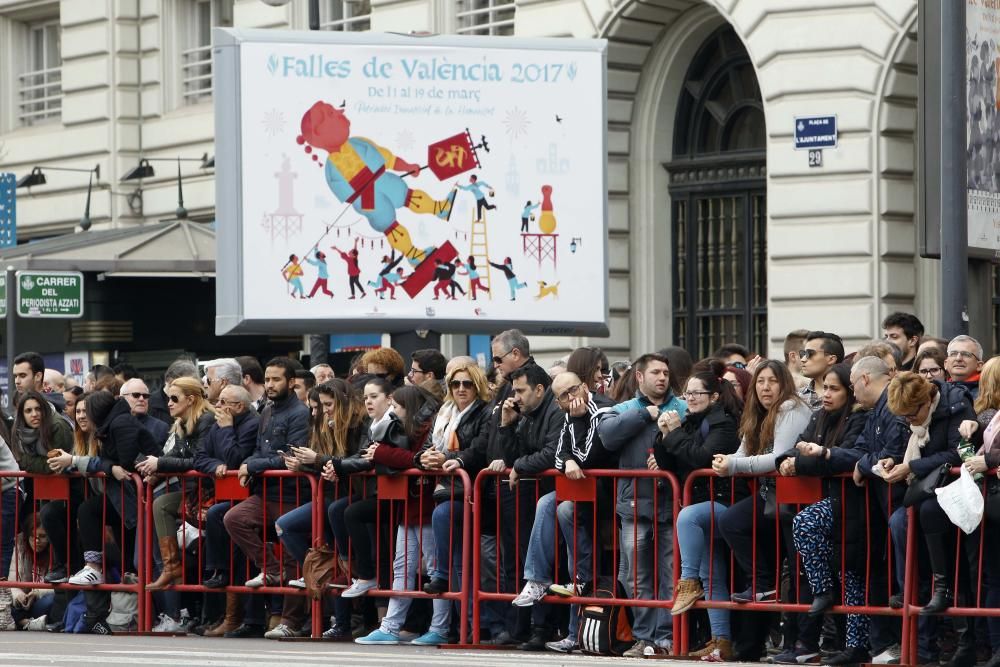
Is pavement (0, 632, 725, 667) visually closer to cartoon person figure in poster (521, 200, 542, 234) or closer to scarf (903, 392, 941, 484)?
scarf (903, 392, 941, 484)

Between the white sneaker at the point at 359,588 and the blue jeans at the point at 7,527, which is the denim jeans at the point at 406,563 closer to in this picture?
the white sneaker at the point at 359,588

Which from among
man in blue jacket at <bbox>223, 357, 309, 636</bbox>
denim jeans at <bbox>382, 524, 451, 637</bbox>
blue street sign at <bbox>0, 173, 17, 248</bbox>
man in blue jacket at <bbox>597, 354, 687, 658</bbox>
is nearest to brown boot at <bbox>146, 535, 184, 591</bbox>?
man in blue jacket at <bbox>223, 357, 309, 636</bbox>

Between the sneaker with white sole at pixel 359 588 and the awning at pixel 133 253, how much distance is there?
28.8ft

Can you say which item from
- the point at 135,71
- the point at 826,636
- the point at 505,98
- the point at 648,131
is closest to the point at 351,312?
the point at 505,98

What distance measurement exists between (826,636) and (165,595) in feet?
16.2

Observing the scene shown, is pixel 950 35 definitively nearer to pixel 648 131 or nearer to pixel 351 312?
pixel 351 312

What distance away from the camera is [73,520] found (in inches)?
651

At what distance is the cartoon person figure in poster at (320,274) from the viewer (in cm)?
1798

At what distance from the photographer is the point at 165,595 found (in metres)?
16.1

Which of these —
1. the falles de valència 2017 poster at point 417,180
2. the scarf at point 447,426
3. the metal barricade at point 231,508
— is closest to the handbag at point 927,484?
the scarf at point 447,426

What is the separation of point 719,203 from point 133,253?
6.04m

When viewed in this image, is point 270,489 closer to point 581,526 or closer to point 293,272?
point 581,526

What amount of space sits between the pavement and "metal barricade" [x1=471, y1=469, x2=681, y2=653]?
14.4 inches

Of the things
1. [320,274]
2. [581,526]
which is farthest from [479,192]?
[581,526]
